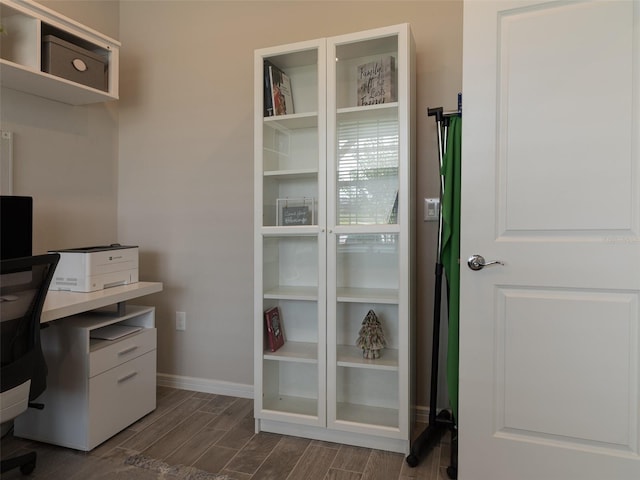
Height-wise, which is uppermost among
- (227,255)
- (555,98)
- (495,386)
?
(555,98)

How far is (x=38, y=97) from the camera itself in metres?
2.32

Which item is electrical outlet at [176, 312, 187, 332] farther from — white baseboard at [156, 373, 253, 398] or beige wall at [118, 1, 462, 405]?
white baseboard at [156, 373, 253, 398]

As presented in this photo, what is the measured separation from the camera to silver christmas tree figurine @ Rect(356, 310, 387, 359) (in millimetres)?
2078

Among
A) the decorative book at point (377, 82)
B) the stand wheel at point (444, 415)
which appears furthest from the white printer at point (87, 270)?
the stand wheel at point (444, 415)

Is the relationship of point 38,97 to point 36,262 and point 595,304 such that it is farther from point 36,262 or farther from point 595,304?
point 595,304

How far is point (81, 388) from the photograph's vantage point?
1914 millimetres

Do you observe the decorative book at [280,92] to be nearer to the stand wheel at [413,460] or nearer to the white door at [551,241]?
the white door at [551,241]

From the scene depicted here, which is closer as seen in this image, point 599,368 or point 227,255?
point 599,368

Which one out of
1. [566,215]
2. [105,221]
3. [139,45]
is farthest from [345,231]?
[139,45]

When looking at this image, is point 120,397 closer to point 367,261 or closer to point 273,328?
point 273,328

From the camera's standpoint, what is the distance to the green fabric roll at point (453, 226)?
1.86 metres

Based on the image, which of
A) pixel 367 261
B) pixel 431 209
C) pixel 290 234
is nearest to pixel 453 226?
pixel 431 209

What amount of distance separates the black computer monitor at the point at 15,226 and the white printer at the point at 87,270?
0.18m

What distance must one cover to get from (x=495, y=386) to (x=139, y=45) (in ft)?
10.3
